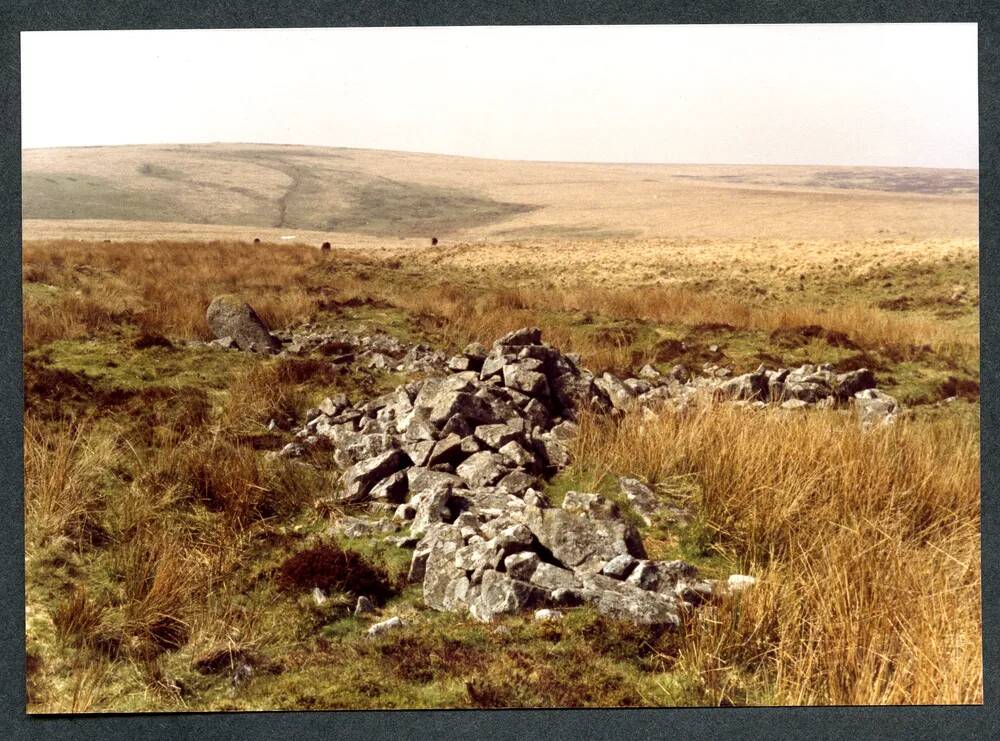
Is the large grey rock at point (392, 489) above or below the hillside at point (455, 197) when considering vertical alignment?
below

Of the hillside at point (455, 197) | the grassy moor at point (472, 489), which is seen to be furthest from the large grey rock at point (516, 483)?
the hillside at point (455, 197)

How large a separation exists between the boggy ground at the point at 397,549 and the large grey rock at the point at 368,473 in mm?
166

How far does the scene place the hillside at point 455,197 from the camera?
26.1ft

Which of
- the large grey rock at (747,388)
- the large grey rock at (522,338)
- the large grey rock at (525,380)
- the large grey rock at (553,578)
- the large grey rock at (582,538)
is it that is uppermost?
the large grey rock at (522,338)

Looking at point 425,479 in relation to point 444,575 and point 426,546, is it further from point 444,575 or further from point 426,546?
point 444,575

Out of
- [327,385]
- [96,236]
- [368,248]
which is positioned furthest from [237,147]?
[368,248]

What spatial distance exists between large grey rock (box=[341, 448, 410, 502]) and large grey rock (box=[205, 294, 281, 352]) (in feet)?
8.67

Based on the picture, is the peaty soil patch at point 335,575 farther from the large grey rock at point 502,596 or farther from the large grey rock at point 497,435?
the large grey rock at point 497,435

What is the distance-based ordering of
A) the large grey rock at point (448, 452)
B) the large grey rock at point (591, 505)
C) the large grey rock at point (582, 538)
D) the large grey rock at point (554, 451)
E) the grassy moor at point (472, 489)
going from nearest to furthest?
the grassy moor at point (472, 489)
the large grey rock at point (582, 538)
the large grey rock at point (591, 505)
the large grey rock at point (448, 452)
the large grey rock at point (554, 451)

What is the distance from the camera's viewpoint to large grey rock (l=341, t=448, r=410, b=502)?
231 inches

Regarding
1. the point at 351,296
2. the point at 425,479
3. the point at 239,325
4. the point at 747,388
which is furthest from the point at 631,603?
the point at 351,296

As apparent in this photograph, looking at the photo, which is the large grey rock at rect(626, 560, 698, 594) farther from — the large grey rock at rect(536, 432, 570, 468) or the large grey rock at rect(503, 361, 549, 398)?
the large grey rock at rect(503, 361, 549, 398)

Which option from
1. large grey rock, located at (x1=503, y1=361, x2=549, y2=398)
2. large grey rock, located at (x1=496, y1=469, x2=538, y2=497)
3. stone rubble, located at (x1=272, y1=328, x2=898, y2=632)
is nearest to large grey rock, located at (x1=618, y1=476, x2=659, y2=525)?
stone rubble, located at (x1=272, y1=328, x2=898, y2=632)

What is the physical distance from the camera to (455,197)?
59.2 feet
